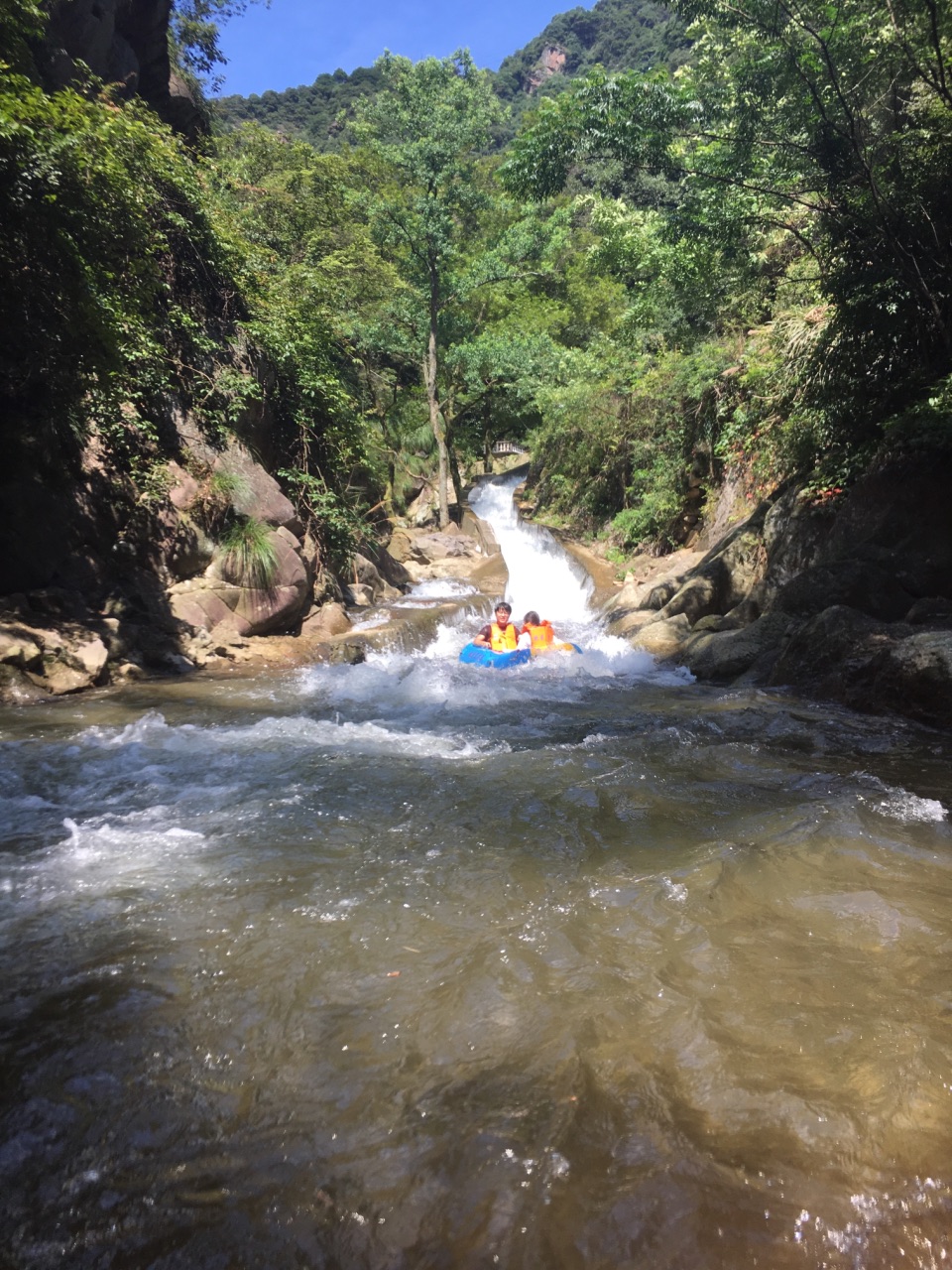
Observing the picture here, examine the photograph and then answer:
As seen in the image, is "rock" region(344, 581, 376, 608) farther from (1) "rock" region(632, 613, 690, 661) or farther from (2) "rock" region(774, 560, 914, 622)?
(2) "rock" region(774, 560, 914, 622)

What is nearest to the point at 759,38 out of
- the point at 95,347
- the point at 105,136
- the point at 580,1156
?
the point at 105,136

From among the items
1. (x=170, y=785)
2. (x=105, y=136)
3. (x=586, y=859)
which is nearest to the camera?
(x=586, y=859)

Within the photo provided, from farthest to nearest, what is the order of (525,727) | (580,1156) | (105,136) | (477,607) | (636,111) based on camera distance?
1. (477,607)
2. (636,111)
3. (105,136)
4. (525,727)
5. (580,1156)

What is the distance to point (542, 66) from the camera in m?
93.9

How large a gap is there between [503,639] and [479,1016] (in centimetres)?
789

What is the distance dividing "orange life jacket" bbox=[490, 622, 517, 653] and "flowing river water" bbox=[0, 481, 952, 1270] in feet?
17.6

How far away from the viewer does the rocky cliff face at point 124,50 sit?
11023 mm

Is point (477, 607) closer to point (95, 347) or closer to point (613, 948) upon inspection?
point (95, 347)

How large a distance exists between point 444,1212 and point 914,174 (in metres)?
9.19

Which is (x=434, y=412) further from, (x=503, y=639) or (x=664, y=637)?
(x=664, y=637)

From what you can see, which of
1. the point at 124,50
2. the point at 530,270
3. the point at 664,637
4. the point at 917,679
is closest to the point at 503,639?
the point at 664,637

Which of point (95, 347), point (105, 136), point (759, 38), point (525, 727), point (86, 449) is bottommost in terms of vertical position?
point (525, 727)

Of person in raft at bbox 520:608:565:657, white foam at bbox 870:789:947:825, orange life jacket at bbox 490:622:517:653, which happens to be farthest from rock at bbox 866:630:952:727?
orange life jacket at bbox 490:622:517:653

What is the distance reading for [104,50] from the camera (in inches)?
490
